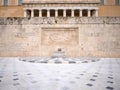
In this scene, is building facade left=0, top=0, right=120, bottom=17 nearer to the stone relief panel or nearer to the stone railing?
the stone railing

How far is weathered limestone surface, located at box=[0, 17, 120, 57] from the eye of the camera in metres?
14.1

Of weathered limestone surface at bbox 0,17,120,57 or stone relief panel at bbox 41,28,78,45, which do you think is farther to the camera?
stone relief panel at bbox 41,28,78,45

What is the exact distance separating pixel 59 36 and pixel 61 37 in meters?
0.17

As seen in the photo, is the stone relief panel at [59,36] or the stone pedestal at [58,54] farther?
the stone relief panel at [59,36]

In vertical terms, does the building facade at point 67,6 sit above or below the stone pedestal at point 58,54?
above

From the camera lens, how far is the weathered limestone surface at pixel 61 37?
46.4 feet

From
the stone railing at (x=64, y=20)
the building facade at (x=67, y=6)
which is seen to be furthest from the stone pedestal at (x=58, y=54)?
the building facade at (x=67, y=6)

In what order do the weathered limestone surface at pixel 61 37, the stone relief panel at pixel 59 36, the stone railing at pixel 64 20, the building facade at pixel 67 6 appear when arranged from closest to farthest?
the weathered limestone surface at pixel 61 37
the stone railing at pixel 64 20
the stone relief panel at pixel 59 36
the building facade at pixel 67 6

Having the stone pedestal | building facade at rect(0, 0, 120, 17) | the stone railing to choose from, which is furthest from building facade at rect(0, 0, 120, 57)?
building facade at rect(0, 0, 120, 17)

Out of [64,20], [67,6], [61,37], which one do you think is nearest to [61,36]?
[61,37]

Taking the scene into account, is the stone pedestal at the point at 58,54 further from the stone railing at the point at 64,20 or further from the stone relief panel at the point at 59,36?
the stone railing at the point at 64,20

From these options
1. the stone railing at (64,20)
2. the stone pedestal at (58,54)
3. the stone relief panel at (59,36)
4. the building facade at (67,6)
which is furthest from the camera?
the building facade at (67,6)

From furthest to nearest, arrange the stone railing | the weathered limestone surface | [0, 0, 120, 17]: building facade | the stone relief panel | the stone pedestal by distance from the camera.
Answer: [0, 0, 120, 17]: building facade, the stone relief panel, the stone railing, the weathered limestone surface, the stone pedestal

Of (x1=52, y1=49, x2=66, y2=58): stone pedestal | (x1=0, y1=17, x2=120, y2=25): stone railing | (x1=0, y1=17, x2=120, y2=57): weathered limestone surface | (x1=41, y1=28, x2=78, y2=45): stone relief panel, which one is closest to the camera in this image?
(x1=52, y1=49, x2=66, y2=58): stone pedestal
